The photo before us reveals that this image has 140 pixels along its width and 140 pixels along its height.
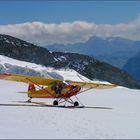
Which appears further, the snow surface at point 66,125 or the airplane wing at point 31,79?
the airplane wing at point 31,79

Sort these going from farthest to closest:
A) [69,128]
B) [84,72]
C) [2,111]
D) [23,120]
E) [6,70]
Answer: [84,72] → [6,70] → [2,111] → [23,120] → [69,128]

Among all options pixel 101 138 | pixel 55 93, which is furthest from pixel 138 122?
pixel 55 93

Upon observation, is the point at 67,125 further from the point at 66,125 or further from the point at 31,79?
the point at 31,79

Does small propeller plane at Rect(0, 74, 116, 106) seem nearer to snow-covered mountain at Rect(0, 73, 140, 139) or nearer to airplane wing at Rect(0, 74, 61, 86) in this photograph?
airplane wing at Rect(0, 74, 61, 86)

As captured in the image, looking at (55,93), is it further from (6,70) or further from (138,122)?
(6,70)

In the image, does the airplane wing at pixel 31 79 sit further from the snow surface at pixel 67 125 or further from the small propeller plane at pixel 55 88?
the snow surface at pixel 67 125

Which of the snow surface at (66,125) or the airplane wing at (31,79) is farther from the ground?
the airplane wing at (31,79)

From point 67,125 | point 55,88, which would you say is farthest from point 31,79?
point 67,125

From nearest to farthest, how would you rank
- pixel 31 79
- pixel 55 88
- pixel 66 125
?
pixel 66 125, pixel 55 88, pixel 31 79

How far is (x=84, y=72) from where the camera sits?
638ft

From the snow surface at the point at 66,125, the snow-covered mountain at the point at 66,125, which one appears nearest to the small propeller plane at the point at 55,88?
the snow surface at the point at 66,125

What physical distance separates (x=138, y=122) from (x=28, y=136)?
674 centimetres

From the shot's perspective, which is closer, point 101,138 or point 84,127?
point 101,138

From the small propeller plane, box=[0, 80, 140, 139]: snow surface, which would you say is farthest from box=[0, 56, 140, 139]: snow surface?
the small propeller plane
